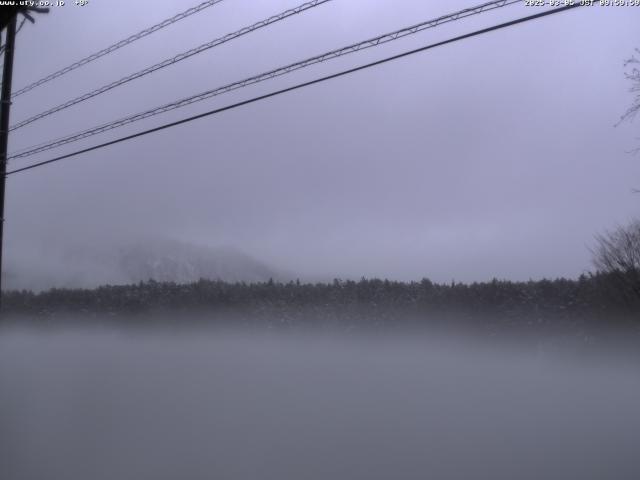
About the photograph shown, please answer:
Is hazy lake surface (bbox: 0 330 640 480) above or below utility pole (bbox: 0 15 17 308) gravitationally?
below

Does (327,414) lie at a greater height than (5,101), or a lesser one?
lesser

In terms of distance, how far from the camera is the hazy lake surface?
6543 mm

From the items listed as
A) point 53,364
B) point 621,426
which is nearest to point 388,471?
point 621,426

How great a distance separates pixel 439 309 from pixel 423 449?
187 inches

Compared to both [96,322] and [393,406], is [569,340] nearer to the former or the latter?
[393,406]

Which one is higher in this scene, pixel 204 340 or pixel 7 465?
pixel 204 340

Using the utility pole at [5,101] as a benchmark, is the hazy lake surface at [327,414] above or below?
below

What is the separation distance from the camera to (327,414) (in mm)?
7969

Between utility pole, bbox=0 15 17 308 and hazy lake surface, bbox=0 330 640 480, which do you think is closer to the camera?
hazy lake surface, bbox=0 330 640 480

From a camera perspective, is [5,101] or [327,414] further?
[5,101]

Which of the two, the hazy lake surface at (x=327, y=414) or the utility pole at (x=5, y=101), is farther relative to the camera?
the utility pole at (x=5, y=101)

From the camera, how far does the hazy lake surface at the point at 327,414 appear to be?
6.54 m

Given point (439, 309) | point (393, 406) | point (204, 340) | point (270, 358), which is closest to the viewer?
point (393, 406)

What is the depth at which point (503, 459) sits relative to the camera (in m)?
6.32
